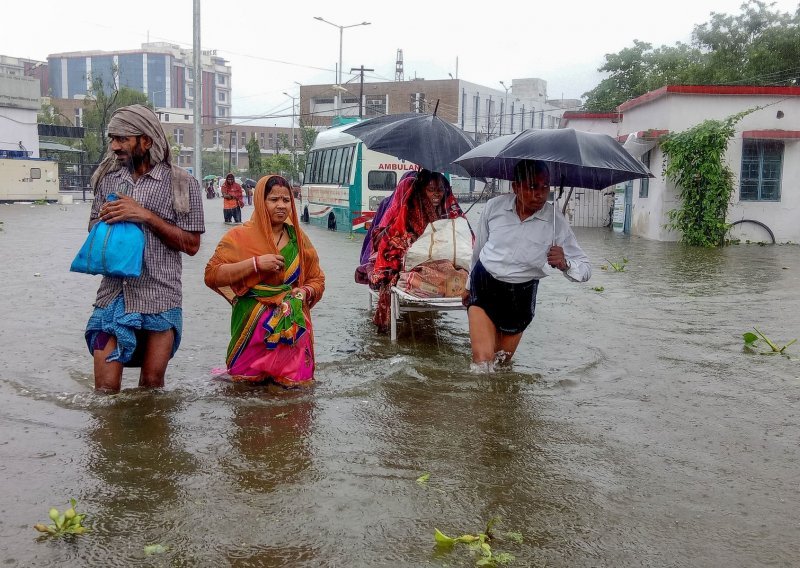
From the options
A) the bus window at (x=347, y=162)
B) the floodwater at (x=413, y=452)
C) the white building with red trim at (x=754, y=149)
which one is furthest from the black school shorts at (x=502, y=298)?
the white building with red trim at (x=754, y=149)

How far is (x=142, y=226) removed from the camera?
4.59m

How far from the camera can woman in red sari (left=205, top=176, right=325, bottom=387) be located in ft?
16.7

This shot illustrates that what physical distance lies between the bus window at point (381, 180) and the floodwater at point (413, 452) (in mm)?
12633

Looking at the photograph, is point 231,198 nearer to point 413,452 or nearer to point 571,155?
point 571,155

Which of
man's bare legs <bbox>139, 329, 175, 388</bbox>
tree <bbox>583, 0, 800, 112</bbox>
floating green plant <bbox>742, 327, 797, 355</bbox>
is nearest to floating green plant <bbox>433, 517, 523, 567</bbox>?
man's bare legs <bbox>139, 329, 175, 388</bbox>

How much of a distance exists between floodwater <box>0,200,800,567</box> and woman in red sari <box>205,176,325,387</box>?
233 millimetres

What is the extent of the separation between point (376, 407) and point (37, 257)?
412 inches

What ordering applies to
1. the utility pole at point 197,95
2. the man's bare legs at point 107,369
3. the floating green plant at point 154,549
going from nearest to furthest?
the floating green plant at point 154,549
the man's bare legs at point 107,369
the utility pole at point 197,95

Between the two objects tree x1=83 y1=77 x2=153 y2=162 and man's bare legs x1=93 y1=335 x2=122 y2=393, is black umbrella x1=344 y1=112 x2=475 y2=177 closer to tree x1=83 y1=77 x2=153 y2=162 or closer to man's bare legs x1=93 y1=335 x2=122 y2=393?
man's bare legs x1=93 y1=335 x2=122 y2=393

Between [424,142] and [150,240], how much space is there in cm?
341

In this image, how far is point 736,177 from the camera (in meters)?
19.8

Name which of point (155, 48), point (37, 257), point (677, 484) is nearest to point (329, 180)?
point (37, 257)

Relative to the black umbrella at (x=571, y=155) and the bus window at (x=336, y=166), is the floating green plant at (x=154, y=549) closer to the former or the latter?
the black umbrella at (x=571, y=155)

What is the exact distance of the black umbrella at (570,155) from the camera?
17.4 feet
